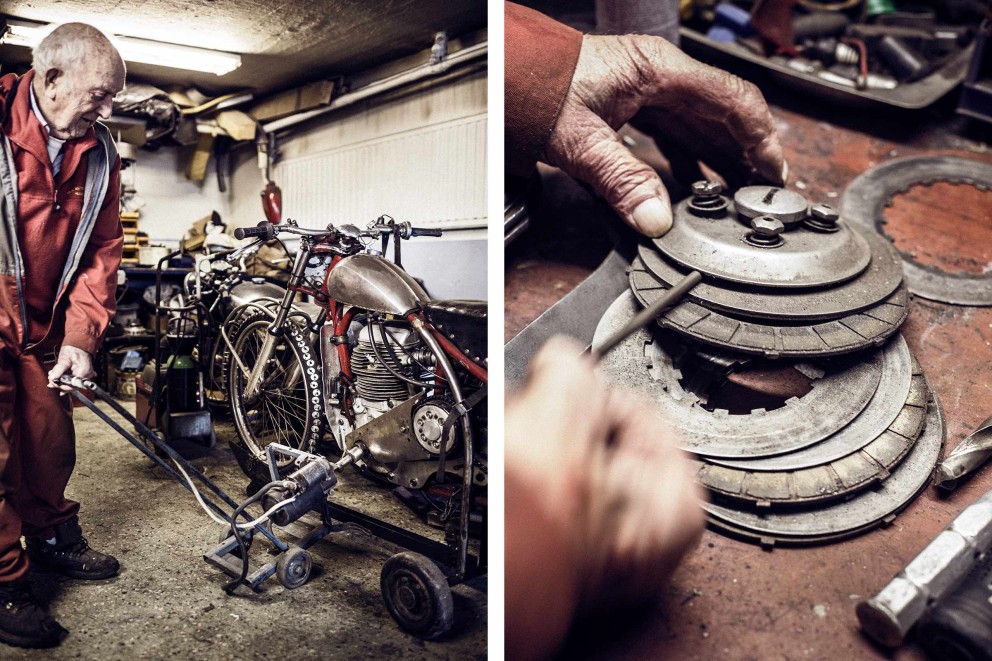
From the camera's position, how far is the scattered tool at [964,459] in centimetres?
80

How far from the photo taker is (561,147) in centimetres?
102

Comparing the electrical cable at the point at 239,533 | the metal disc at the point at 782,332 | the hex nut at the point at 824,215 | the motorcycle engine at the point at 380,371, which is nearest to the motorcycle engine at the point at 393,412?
the motorcycle engine at the point at 380,371

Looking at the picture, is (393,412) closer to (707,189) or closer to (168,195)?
(168,195)

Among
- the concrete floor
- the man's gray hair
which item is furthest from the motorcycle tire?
the man's gray hair

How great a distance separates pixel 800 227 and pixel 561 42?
17.4 inches

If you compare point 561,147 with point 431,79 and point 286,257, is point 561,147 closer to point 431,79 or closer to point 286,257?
point 431,79

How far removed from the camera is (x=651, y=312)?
0.87 meters

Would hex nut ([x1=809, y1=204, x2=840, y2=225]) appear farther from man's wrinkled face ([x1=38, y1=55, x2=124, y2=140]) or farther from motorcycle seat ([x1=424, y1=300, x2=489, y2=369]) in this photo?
man's wrinkled face ([x1=38, y1=55, x2=124, y2=140])

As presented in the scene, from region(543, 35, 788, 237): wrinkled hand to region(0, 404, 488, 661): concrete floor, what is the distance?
2.35 ft

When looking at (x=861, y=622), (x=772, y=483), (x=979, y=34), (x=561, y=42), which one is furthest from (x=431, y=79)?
(x=979, y=34)

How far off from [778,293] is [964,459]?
0.30m

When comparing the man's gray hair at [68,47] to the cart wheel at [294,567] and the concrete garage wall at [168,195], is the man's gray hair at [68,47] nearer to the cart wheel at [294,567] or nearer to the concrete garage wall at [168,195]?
the concrete garage wall at [168,195]

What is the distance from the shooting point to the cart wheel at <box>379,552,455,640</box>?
1017 millimetres

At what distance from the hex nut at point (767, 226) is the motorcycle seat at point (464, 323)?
425 millimetres
